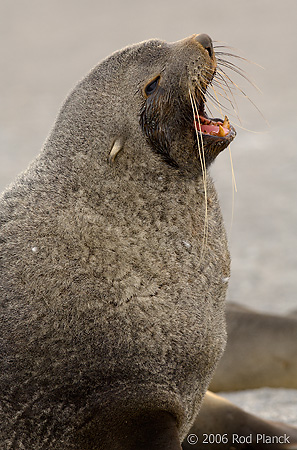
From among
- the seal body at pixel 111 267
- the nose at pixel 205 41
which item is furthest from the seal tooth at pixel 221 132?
the nose at pixel 205 41

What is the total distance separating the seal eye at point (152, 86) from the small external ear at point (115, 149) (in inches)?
9.5

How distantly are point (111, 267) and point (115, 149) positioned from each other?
1.64 ft

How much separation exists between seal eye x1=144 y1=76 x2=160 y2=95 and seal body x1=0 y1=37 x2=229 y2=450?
2 cm

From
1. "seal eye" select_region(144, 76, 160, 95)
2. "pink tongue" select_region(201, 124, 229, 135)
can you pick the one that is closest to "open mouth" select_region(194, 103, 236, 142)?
"pink tongue" select_region(201, 124, 229, 135)

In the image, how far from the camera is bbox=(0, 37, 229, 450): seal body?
288 centimetres

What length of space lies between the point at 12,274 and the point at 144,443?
0.86 meters

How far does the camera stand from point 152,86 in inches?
122

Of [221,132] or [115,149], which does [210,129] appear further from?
[115,149]

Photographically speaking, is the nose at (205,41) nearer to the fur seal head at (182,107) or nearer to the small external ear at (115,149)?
the fur seal head at (182,107)

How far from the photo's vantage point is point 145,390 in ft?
9.51

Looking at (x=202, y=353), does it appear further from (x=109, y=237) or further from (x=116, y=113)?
(x=116, y=113)

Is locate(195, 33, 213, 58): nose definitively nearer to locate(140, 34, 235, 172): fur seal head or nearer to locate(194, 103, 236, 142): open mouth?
locate(140, 34, 235, 172): fur seal head

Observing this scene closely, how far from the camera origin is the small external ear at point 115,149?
9.93 feet

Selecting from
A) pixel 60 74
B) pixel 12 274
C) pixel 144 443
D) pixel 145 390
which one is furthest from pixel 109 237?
pixel 60 74
